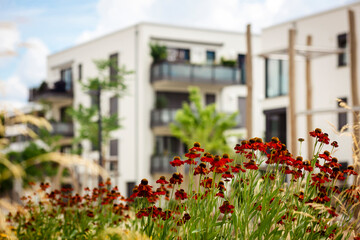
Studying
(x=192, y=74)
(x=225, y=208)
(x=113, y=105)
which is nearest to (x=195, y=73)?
(x=192, y=74)

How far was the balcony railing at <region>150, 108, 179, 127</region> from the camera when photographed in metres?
35.3

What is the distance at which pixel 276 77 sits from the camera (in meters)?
27.6

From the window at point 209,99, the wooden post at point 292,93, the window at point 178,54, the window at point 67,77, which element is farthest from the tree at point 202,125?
the wooden post at point 292,93

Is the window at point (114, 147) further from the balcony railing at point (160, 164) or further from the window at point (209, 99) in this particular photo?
the window at point (209, 99)

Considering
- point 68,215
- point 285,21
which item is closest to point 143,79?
point 285,21

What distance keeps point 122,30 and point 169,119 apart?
21.5ft

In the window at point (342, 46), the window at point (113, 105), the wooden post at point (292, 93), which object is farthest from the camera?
the window at point (113, 105)

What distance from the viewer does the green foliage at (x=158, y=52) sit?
118 ft

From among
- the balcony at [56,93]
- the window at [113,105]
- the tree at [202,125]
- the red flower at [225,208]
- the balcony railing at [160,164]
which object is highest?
the balcony at [56,93]

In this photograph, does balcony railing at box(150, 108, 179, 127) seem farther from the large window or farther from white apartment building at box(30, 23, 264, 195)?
the large window

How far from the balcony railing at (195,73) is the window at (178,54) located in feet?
2.84

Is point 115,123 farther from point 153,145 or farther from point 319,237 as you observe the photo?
point 319,237

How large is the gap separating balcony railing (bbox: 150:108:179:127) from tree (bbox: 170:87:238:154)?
0.91m

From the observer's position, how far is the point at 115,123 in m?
33.9
